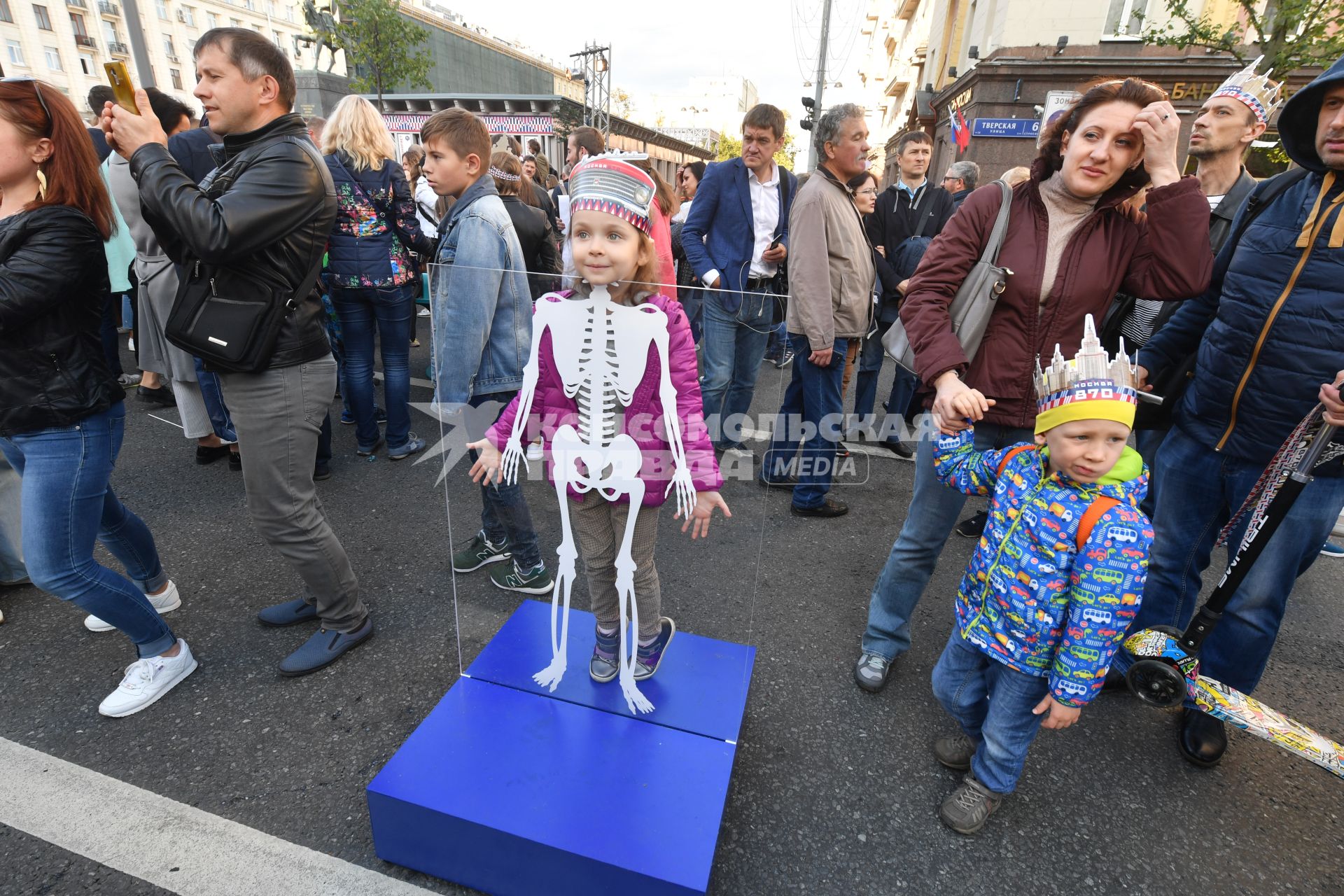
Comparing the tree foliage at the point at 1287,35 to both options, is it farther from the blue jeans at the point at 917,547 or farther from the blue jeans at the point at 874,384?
the blue jeans at the point at 917,547

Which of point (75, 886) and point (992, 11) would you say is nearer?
point (75, 886)

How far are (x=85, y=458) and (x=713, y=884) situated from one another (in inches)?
95.8

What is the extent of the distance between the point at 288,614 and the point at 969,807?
2782mm

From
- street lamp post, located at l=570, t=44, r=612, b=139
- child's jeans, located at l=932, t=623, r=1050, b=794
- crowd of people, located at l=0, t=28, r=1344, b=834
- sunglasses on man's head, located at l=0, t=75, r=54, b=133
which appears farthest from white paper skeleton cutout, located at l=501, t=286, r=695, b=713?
street lamp post, located at l=570, t=44, r=612, b=139

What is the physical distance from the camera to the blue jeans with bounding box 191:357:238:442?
4.21 metres

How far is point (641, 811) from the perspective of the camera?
182cm

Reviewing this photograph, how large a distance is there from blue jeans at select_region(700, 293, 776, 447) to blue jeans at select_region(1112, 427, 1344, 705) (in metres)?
1.57

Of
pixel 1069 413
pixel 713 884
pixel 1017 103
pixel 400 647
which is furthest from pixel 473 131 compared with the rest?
pixel 1017 103

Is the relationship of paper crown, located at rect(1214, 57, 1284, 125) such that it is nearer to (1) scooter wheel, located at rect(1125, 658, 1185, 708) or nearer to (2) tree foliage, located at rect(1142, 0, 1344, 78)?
(1) scooter wheel, located at rect(1125, 658, 1185, 708)

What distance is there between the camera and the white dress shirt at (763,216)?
4.26m

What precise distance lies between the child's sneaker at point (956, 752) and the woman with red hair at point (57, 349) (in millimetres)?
2901

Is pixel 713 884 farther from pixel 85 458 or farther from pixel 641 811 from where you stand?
pixel 85 458

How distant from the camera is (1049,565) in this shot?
177 cm

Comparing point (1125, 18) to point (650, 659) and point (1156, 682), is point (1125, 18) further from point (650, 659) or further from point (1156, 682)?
point (650, 659)
